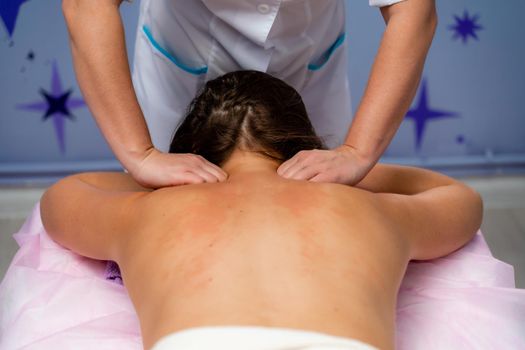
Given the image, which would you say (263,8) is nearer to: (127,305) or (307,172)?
(307,172)

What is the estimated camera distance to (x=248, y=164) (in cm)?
138

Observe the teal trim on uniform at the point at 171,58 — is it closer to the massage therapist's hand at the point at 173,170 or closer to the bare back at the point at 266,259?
the massage therapist's hand at the point at 173,170

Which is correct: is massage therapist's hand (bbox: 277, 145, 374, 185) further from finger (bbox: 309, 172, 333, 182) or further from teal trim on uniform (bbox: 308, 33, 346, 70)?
teal trim on uniform (bbox: 308, 33, 346, 70)

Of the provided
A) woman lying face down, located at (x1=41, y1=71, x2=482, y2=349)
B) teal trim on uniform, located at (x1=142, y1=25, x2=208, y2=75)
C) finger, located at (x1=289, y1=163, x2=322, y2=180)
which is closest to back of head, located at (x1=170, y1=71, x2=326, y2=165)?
woman lying face down, located at (x1=41, y1=71, x2=482, y2=349)

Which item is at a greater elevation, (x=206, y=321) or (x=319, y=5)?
(x=319, y=5)

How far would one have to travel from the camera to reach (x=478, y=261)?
1.45 m

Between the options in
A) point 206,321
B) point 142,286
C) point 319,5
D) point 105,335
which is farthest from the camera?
point 319,5

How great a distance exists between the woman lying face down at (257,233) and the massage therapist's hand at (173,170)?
3 cm

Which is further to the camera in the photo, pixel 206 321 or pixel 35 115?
pixel 35 115

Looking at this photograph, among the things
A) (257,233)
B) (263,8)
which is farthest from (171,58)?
(257,233)

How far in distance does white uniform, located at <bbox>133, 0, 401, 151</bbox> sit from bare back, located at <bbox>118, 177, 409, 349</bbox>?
19.0 inches

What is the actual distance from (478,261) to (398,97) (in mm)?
345

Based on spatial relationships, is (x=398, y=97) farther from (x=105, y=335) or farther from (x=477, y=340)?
(x=105, y=335)

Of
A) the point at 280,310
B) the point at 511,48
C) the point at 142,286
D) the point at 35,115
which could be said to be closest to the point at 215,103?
the point at 142,286
